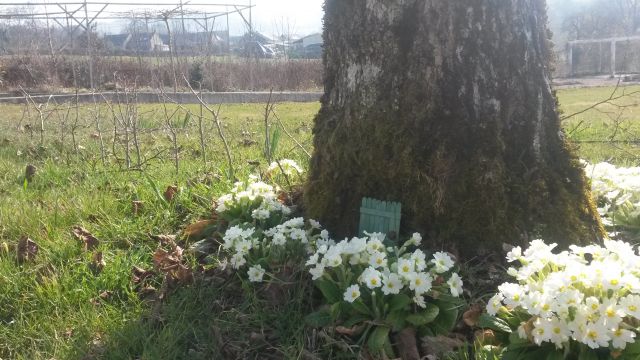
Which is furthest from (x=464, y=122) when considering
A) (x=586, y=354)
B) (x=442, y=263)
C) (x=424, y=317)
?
(x=586, y=354)

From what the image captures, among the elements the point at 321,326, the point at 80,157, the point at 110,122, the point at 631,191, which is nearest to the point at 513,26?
the point at 631,191

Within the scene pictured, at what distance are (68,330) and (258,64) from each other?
16.8 metres

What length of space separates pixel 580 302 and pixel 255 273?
1283 millimetres

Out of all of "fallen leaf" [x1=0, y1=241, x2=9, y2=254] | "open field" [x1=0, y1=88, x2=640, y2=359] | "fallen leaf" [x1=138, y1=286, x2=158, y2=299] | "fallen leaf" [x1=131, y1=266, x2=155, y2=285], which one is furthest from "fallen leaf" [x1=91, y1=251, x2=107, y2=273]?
"fallen leaf" [x1=0, y1=241, x2=9, y2=254]

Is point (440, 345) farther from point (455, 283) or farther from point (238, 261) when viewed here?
point (238, 261)

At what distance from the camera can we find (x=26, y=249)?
318cm

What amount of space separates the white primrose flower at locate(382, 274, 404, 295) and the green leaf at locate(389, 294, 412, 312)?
0.03 m

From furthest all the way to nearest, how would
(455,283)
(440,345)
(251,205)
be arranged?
1. (251,205)
2. (455,283)
3. (440,345)

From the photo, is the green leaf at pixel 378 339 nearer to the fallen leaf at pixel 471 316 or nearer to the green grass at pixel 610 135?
the fallen leaf at pixel 471 316

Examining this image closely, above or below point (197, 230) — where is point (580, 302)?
above

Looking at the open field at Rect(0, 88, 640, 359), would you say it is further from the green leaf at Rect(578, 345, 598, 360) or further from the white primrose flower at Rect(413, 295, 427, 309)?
the green leaf at Rect(578, 345, 598, 360)

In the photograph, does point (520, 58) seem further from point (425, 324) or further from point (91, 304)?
point (91, 304)

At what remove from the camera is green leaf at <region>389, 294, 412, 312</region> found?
2109 millimetres

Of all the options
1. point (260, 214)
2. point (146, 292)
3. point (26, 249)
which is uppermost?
point (260, 214)
